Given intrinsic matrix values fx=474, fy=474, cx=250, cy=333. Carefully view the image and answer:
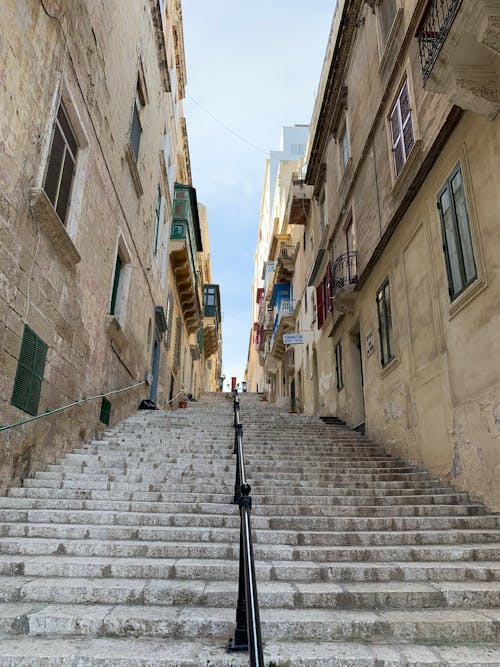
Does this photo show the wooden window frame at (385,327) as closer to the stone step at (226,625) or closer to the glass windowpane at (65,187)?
the glass windowpane at (65,187)

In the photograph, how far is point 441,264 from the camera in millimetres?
7129

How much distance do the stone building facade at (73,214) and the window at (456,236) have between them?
551 centimetres

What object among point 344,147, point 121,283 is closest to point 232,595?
point 121,283

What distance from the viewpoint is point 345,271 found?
12.3 meters

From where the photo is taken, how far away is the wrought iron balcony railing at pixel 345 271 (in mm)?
11789

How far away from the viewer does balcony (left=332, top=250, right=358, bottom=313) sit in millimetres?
11625

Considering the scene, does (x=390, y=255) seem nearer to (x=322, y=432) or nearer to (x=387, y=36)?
(x=322, y=432)

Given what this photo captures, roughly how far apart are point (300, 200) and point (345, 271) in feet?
27.5

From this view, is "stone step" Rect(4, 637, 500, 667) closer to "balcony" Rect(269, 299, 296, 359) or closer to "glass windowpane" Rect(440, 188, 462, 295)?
"glass windowpane" Rect(440, 188, 462, 295)

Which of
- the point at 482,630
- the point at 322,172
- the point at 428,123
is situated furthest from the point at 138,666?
the point at 322,172

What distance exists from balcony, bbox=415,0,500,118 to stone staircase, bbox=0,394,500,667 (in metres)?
4.93

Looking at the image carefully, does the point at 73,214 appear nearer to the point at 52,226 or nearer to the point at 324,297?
the point at 52,226

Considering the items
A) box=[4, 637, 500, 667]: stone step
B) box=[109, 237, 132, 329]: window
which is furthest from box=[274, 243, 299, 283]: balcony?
box=[4, 637, 500, 667]: stone step

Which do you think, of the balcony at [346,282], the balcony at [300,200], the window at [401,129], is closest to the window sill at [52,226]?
the window at [401,129]
